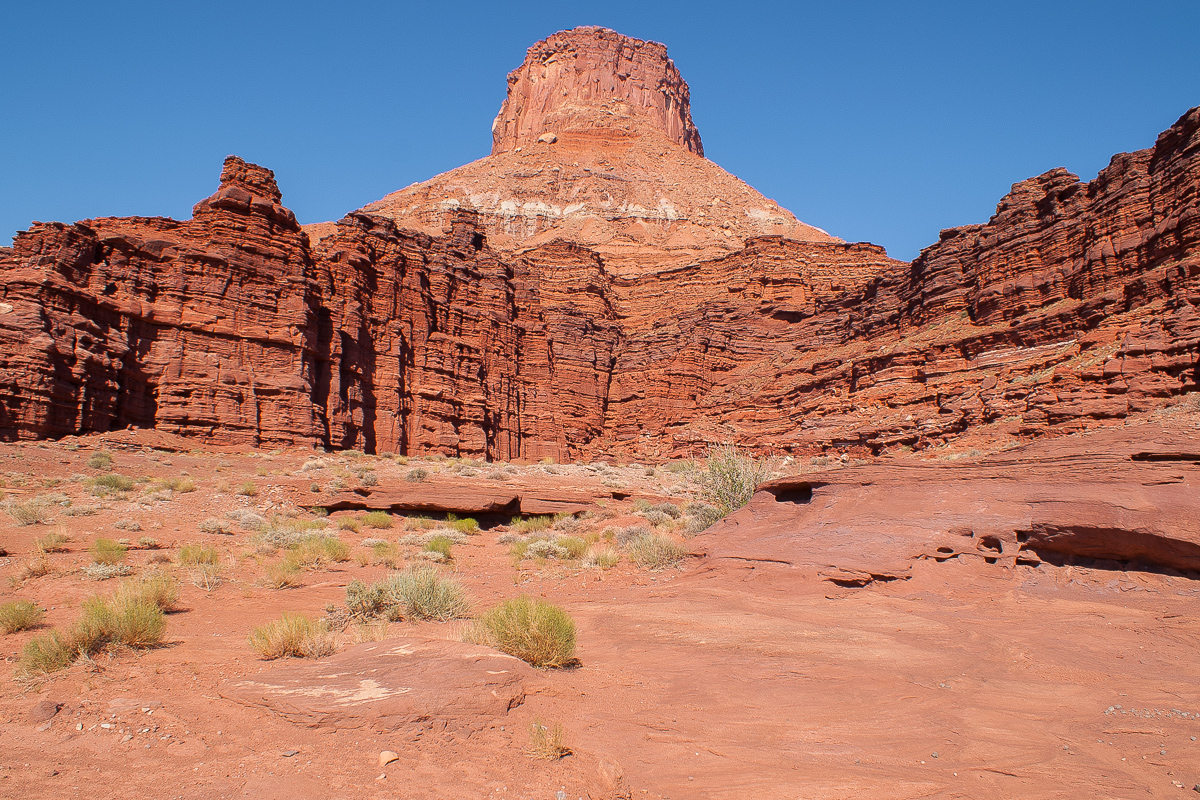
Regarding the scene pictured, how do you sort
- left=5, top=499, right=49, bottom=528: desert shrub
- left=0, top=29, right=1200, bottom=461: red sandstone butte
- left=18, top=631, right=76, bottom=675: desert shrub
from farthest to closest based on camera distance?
1. left=0, top=29, right=1200, bottom=461: red sandstone butte
2. left=5, top=499, right=49, bottom=528: desert shrub
3. left=18, top=631, right=76, bottom=675: desert shrub

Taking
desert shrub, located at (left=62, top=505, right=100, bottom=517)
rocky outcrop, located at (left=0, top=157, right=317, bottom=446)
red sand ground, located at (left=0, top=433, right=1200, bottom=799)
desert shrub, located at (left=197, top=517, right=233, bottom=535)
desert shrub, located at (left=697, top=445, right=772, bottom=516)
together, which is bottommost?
red sand ground, located at (left=0, top=433, right=1200, bottom=799)

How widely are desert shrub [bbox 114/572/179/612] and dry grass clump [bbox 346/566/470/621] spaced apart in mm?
1859

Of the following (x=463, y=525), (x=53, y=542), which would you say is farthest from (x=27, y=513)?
(x=463, y=525)

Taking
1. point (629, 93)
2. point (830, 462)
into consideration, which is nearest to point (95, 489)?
point (830, 462)

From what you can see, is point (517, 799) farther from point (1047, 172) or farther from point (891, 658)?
point (1047, 172)

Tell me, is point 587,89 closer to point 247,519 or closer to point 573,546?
point 247,519

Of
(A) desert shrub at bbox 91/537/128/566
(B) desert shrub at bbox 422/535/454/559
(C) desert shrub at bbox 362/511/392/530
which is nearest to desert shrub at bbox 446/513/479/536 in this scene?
(C) desert shrub at bbox 362/511/392/530

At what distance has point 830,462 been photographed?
29844 millimetres

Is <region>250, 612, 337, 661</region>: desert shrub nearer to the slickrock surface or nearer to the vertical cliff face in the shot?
the slickrock surface

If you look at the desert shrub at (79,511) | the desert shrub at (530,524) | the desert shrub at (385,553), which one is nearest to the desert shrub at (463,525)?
the desert shrub at (530,524)

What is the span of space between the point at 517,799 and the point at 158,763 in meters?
1.97

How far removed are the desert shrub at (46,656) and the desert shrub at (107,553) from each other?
4.86 m

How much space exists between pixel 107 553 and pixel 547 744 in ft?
29.2

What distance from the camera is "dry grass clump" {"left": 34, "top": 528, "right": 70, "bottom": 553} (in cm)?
919
